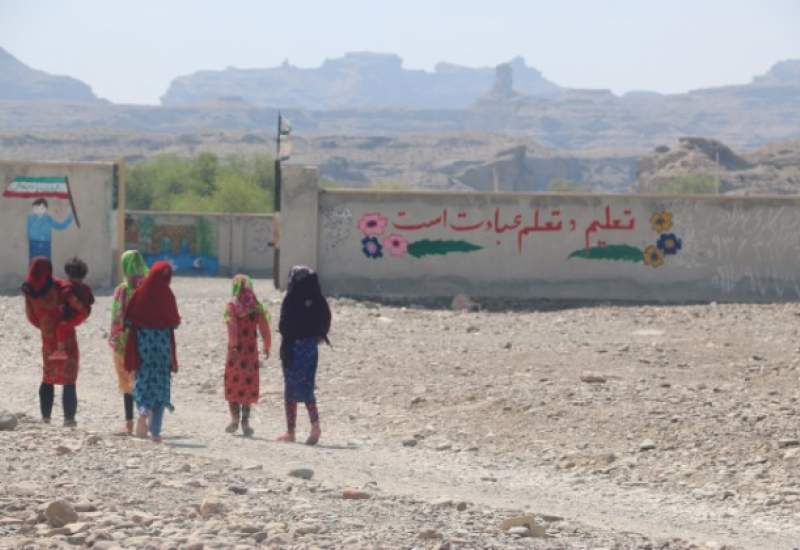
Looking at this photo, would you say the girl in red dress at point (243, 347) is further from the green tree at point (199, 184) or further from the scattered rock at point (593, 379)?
the green tree at point (199, 184)

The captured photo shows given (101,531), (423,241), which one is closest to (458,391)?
(101,531)

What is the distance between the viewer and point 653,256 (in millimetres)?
23141

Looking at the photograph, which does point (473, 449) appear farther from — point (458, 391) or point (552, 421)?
point (458, 391)

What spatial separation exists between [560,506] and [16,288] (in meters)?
16.7

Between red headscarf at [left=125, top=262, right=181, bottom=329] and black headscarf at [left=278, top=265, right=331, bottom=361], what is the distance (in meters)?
0.93

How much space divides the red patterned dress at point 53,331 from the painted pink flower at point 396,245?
12.7m

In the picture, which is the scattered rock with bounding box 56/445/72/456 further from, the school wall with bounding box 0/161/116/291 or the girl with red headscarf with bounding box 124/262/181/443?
the school wall with bounding box 0/161/116/291

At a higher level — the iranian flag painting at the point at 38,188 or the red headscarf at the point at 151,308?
the iranian flag painting at the point at 38,188

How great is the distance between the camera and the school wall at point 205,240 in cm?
3344

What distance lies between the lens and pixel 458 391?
1360 cm

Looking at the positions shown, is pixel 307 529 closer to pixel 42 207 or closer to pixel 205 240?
pixel 42 207

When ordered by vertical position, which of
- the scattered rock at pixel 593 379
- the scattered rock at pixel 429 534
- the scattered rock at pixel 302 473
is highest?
the scattered rock at pixel 429 534

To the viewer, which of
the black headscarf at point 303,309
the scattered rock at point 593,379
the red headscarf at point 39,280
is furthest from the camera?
the scattered rock at point 593,379

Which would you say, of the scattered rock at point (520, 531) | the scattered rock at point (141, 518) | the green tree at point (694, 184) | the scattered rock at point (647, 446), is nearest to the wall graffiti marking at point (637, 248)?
the scattered rock at point (647, 446)
